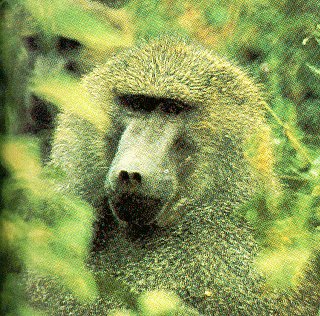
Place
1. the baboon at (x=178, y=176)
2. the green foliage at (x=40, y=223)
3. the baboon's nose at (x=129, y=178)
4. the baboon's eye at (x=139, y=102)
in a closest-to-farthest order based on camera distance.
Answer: the green foliage at (x=40, y=223), the baboon's nose at (x=129, y=178), the baboon at (x=178, y=176), the baboon's eye at (x=139, y=102)

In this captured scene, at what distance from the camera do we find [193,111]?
245 centimetres

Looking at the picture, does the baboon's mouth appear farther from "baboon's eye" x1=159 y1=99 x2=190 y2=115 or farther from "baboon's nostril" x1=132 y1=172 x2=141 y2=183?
"baboon's eye" x1=159 y1=99 x2=190 y2=115

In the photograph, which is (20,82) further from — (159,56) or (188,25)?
(188,25)

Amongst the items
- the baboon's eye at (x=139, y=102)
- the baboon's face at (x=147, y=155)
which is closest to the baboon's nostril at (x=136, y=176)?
the baboon's face at (x=147, y=155)

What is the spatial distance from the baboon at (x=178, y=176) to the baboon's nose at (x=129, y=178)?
0.28 ft

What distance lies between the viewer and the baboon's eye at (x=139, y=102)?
2.40m

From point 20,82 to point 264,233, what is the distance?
1.41 metres

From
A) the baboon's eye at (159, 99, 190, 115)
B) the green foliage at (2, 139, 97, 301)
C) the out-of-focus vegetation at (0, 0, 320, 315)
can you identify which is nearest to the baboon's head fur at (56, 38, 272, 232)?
the baboon's eye at (159, 99, 190, 115)

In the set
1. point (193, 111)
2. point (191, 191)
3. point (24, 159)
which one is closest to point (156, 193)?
point (191, 191)

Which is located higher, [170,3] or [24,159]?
[24,159]

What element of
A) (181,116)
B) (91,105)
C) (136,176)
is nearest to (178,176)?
(181,116)

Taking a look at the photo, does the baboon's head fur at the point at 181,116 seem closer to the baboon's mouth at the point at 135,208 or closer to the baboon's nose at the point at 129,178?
the baboon's mouth at the point at 135,208

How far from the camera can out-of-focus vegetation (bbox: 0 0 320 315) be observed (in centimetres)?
77

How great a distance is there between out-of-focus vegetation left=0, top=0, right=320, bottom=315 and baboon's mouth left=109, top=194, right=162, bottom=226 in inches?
9.5
